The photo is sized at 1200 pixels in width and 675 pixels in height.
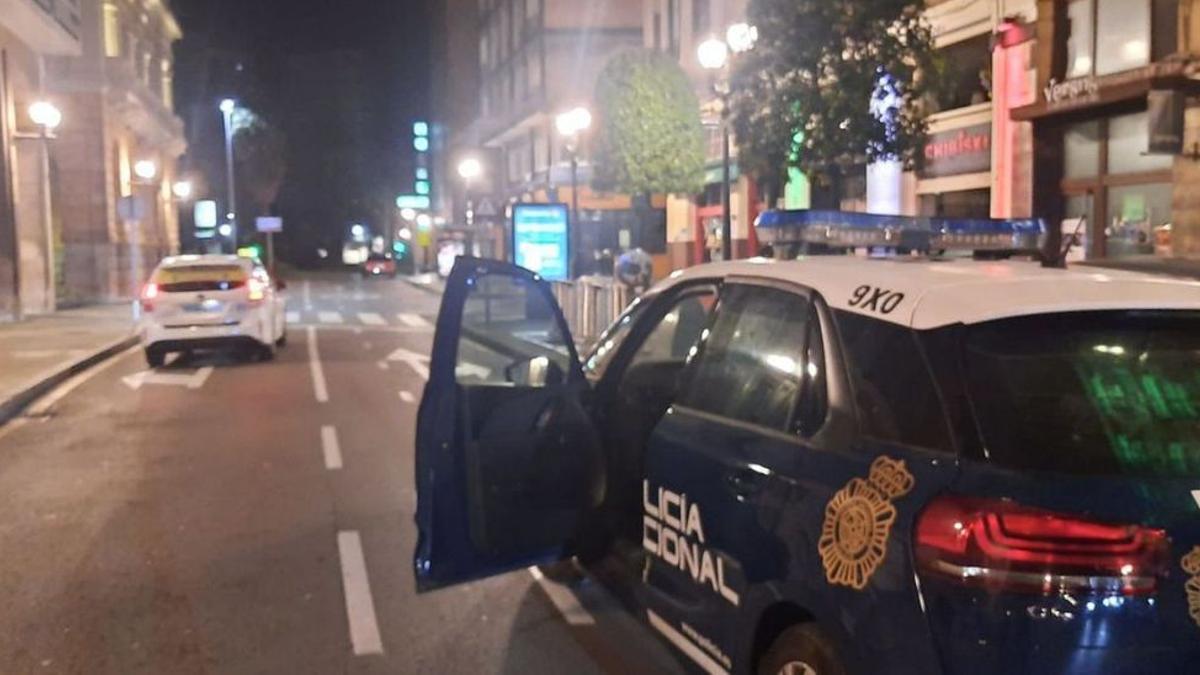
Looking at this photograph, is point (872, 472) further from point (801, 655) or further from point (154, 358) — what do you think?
point (154, 358)

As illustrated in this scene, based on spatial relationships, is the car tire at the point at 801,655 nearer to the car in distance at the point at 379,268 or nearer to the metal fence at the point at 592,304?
the metal fence at the point at 592,304

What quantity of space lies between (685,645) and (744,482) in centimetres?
81

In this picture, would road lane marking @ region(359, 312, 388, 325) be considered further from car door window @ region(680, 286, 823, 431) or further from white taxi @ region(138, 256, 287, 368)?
car door window @ region(680, 286, 823, 431)

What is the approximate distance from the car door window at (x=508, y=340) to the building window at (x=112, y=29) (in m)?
36.4

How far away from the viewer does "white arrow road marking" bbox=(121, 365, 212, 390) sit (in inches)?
615

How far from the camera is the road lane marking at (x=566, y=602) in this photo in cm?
587

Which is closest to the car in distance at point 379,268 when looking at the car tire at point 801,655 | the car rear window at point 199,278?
the car rear window at point 199,278

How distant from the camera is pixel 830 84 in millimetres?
13602

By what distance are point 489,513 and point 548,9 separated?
143ft

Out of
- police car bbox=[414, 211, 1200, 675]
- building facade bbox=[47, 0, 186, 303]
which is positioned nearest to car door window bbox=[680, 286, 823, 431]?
police car bbox=[414, 211, 1200, 675]

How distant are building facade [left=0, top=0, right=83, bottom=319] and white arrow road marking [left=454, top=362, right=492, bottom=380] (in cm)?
2310

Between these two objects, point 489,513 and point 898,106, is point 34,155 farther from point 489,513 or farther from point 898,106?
point 489,513

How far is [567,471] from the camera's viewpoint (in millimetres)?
4965

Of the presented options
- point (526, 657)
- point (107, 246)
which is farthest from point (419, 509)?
point (107, 246)
